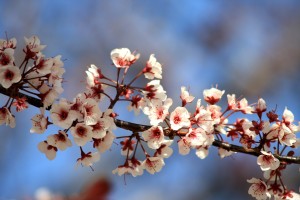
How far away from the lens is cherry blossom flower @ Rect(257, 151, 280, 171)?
7.57ft

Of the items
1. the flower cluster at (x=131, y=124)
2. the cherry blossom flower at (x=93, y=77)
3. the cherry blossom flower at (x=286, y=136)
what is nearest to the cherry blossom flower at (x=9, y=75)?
the flower cluster at (x=131, y=124)

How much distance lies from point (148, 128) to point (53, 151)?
47cm

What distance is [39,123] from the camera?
219cm

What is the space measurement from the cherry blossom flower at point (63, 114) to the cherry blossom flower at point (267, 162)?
939mm

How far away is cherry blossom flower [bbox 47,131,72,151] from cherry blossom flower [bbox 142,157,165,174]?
0.43 meters

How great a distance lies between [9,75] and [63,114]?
11.2 inches

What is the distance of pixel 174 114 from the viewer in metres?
2.21

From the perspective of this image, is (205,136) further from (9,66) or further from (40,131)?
(9,66)

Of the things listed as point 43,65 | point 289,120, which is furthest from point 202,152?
point 43,65

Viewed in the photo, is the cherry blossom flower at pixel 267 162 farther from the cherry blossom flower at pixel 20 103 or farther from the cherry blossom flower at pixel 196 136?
the cherry blossom flower at pixel 20 103

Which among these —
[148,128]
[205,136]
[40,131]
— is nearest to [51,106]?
[40,131]

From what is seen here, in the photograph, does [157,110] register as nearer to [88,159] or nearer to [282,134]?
[88,159]

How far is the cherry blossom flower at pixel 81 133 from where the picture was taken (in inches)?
82.6

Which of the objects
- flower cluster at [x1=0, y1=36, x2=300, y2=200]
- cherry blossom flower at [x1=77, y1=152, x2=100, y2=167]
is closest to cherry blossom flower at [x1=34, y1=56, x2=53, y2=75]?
flower cluster at [x1=0, y1=36, x2=300, y2=200]
